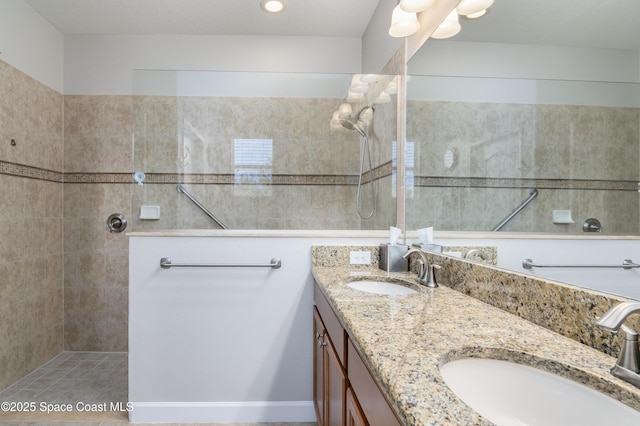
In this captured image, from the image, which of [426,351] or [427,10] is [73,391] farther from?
[427,10]

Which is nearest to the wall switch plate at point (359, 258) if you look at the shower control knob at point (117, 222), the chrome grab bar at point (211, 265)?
the chrome grab bar at point (211, 265)

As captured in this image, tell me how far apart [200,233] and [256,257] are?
356 mm

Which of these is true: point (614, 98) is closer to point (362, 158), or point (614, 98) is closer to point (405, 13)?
point (405, 13)

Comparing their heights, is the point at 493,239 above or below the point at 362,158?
below

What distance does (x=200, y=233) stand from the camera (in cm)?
192

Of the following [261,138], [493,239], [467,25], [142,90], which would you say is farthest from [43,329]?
[467,25]

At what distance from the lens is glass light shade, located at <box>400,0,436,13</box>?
1.52 meters

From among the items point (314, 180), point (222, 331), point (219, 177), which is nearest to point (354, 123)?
point (314, 180)

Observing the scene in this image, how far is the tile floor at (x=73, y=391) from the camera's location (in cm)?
191

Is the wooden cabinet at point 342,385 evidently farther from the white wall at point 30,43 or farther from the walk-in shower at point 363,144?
the white wall at point 30,43

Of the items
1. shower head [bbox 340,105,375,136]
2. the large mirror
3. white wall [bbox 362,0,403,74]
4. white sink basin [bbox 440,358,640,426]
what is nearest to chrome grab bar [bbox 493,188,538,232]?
the large mirror

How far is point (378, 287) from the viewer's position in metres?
1.58

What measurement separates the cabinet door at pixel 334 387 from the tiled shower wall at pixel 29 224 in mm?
2305

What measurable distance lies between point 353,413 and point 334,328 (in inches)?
12.9
